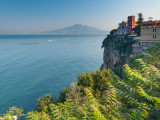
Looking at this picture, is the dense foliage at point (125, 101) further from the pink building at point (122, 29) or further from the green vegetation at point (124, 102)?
the pink building at point (122, 29)

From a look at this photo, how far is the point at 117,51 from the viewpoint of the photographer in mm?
50812

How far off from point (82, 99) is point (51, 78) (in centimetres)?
3980

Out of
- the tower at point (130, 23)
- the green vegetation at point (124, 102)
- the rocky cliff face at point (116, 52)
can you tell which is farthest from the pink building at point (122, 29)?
the green vegetation at point (124, 102)

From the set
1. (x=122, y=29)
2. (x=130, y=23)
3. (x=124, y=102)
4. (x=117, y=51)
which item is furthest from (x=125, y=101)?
(x=130, y=23)

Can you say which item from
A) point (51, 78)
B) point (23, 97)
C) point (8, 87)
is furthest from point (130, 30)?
point (8, 87)

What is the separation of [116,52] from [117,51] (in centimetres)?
88

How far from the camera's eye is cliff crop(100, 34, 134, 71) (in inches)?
1819

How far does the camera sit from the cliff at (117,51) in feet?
152

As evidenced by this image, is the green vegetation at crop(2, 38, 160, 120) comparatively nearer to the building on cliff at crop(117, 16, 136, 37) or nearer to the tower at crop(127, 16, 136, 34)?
the building on cliff at crop(117, 16, 136, 37)

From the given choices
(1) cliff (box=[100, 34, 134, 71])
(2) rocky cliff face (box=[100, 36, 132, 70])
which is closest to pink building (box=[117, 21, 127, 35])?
(1) cliff (box=[100, 34, 134, 71])

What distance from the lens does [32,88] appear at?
1742 inches

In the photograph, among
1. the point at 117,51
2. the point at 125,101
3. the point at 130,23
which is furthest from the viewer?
the point at 130,23

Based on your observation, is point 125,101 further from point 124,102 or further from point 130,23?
point 130,23

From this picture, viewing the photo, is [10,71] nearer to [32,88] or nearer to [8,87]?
[8,87]
